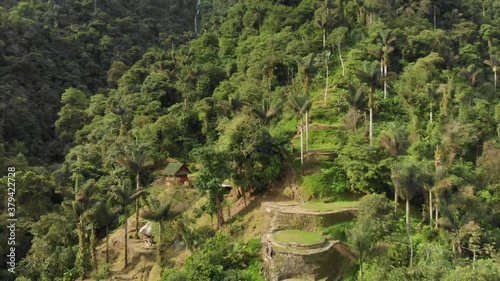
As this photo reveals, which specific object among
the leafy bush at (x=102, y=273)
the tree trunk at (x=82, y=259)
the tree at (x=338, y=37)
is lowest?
the leafy bush at (x=102, y=273)

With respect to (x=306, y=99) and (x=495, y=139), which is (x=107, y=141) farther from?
(x=495, y=139)

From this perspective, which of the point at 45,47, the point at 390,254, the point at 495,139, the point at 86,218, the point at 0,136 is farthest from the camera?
the point at 45,47

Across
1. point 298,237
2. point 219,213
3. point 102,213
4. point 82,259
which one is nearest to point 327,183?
point 298,237

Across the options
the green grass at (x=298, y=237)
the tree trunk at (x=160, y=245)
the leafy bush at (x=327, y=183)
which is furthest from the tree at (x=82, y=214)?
the leafy bush at (x=327, y=183)

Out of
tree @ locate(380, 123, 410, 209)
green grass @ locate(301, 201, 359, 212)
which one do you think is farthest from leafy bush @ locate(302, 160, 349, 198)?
tree @ locate(380, 123, 410, 209)

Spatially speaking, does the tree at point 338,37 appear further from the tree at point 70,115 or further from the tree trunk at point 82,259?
the tree at point 70,115

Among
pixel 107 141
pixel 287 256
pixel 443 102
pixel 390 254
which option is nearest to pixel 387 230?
pixel 390 254
